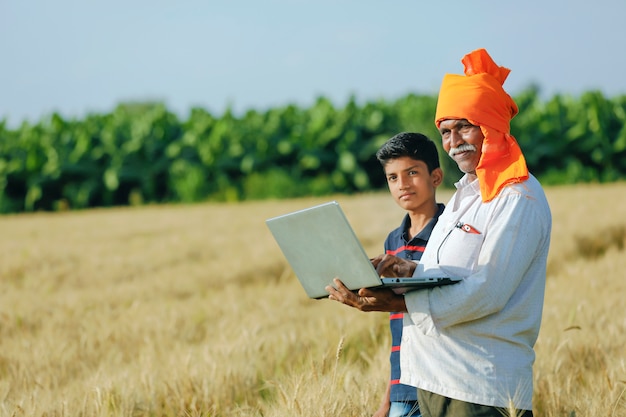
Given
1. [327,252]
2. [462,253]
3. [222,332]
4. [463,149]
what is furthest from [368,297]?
[222,332]

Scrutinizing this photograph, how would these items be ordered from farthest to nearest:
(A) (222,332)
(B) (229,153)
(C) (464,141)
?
(B) (229,153)
(A) (222,332)
(C) (464,141)

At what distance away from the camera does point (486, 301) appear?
7.02 feet

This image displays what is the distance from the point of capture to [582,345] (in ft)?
13.6

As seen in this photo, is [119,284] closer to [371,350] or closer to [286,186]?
[371,350]

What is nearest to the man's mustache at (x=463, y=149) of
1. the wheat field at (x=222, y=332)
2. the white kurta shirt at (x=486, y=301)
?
the white kurta shirt at (x=486, y=301)

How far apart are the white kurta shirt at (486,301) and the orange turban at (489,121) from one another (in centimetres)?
5

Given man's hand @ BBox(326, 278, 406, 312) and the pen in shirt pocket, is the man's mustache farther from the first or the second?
man's hand @ BBox(326, 278, 406, 312)

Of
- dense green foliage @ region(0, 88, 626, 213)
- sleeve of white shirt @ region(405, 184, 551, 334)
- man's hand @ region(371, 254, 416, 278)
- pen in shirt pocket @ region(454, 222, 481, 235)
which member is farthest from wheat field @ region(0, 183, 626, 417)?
dense green foliage @ region(0, 88, 626, 213)

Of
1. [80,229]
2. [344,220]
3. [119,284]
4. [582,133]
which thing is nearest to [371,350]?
[344,220]

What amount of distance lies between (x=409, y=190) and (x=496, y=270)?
0.69 metres

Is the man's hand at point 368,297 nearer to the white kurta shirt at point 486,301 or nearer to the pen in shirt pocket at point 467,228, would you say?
the white kurta shirt at point 486,301

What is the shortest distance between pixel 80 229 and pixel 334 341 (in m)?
8.15

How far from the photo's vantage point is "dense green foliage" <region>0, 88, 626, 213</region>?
62.1 ft

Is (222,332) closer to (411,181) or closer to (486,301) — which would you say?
(411,181)
